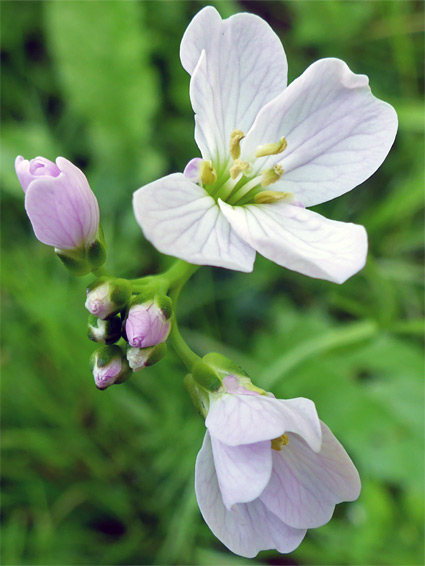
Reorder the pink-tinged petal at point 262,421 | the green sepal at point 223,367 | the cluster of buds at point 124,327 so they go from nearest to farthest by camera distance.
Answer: the pink-tinged petal at point 262,421
the cluster of buds at point 124,327
the green sepal at point 223,367

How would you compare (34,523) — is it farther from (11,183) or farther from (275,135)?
(275,135)

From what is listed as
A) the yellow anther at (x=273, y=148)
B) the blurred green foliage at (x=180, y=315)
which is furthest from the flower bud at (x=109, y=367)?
the blurred green foliage at (x=180, y=315)

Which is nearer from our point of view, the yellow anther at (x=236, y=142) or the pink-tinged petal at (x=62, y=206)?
the pink-tinged petal at (x=62, y=206)

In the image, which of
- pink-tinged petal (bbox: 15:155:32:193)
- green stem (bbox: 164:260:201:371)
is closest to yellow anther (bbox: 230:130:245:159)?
green stem (bbox: 164:260:201:371)

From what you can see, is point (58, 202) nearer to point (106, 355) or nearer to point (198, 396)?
point (106, 355)

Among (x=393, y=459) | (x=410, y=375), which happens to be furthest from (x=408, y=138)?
(x=393, y=459)

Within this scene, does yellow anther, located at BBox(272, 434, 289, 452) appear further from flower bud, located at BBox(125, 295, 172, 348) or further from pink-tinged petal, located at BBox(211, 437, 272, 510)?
flower bud, located at BBox(125, 295, 172, 348)

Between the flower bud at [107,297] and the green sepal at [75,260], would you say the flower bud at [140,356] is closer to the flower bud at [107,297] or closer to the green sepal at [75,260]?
the flower bud at [107,297]
